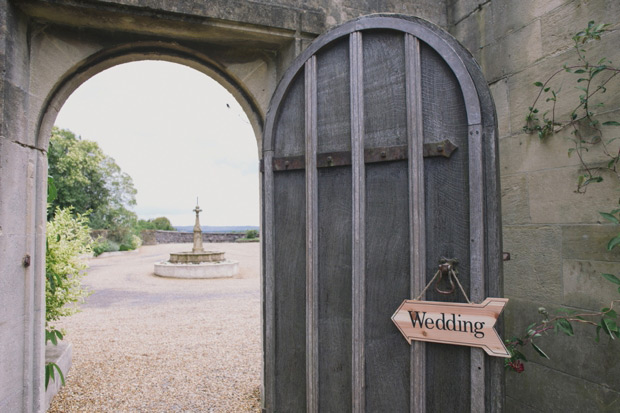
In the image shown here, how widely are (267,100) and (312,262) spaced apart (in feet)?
3.94

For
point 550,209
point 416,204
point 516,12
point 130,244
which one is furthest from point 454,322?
point 130,244

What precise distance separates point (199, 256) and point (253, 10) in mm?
10072

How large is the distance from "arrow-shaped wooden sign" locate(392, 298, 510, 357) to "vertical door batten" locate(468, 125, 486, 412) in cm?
5

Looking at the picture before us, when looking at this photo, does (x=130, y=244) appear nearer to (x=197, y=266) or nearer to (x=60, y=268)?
(x=197, y=266)

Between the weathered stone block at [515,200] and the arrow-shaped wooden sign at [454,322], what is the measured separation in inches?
37.1

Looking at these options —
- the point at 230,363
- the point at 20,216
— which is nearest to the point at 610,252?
the point at 20,216

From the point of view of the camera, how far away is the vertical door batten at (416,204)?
159cm

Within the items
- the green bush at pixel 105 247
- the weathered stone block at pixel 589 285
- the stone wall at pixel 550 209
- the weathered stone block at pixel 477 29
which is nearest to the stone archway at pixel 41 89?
the weathered stone block at pixel 477 29

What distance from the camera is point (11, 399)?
2.04 metres

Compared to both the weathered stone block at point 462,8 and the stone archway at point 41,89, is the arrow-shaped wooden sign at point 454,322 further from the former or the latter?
the weathered stone block at point 462,8

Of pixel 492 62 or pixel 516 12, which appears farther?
pixel 492 62

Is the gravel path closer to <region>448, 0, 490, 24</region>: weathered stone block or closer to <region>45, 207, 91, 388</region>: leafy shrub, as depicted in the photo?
<region>45, 207, 91, 388</region>: leafy shrub

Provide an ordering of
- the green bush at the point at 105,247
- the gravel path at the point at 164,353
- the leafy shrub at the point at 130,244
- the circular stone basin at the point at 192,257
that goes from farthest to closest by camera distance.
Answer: the leafy shrub at the point at 130,244
the green bush at the point at 105,247
the circular stone basin at the point at 192,257
the gravel path at the point at 164,353

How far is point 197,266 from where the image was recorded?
35.1ft
